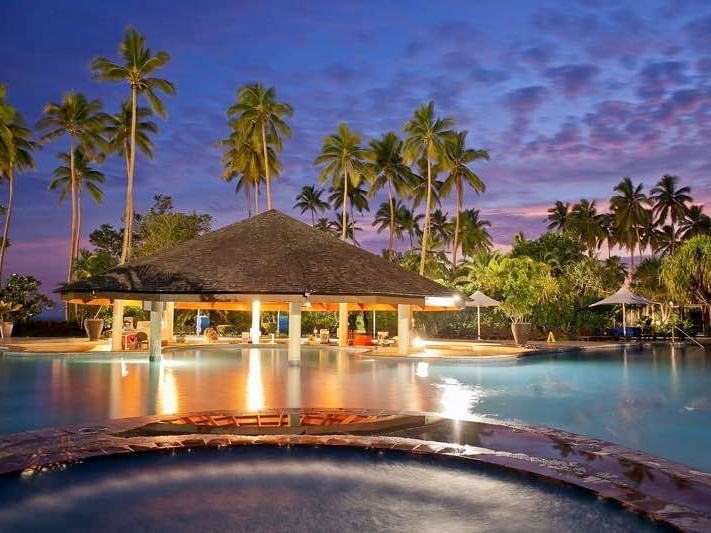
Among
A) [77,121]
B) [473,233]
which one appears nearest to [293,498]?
[77,121]

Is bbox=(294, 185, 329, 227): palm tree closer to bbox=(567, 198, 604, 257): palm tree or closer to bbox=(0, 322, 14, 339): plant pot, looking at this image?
bbox=(567, 198, 604, 257): palm tree

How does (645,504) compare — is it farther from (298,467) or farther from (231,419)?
(231,419)

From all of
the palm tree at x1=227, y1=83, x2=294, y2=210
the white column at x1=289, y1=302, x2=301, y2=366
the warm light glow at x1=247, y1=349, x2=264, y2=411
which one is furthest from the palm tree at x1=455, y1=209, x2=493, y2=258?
the warm light glow at x1=247, y1=349, x2=264, y2=411

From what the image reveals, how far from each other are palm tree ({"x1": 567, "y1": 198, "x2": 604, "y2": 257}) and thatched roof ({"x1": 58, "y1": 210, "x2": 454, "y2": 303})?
5707 centimetres

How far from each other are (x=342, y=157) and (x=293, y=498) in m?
42.1

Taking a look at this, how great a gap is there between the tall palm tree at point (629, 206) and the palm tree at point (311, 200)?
34.3 meters

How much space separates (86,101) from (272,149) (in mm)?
A: 13576

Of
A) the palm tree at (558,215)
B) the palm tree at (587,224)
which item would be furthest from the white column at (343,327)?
the palm tree at (558,215)

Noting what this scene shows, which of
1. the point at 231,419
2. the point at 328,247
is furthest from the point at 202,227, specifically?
the point at 231,419

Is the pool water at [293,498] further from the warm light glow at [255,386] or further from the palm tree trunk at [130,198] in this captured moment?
the palm tree trunk at [130,198]

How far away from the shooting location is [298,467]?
6.69m

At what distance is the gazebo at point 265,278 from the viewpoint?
2131 centimetres

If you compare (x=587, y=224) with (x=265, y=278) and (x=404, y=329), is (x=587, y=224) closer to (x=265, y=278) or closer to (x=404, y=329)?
(x=404, y=329)

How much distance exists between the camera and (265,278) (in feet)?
71.4
